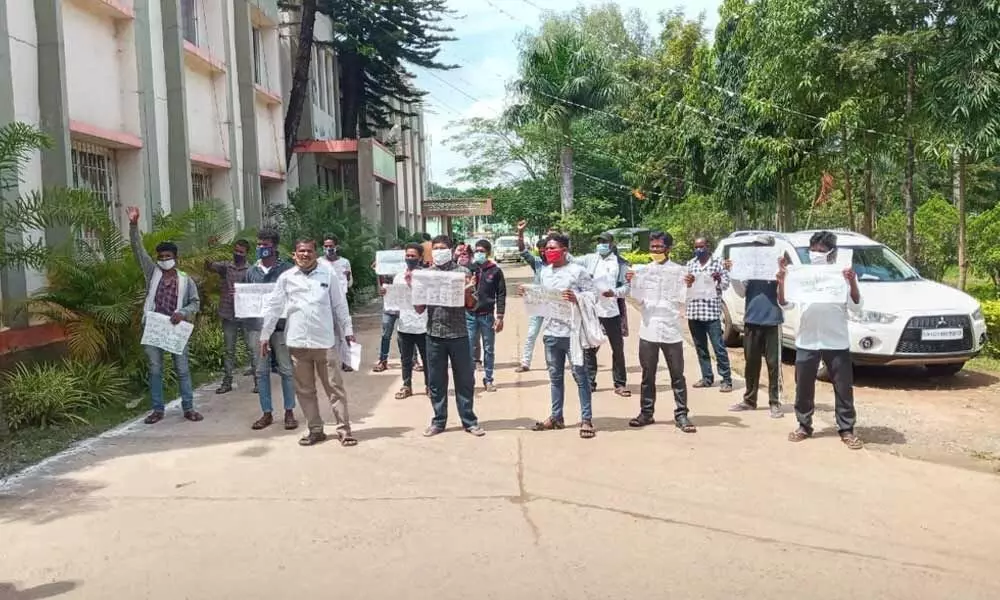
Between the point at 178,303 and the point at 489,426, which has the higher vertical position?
the point at 178,303

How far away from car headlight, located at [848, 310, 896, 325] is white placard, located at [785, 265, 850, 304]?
230cm

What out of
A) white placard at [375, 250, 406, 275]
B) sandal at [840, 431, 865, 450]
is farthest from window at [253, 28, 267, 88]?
sandal at [840, 431, 865, 450]

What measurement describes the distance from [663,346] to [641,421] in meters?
0.73

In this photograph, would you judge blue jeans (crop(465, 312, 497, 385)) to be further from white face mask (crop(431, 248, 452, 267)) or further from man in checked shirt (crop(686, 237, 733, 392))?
man in checked shirt (crop(686, 237, 733, 392))

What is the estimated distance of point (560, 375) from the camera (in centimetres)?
742

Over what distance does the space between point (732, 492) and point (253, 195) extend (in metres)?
14.5

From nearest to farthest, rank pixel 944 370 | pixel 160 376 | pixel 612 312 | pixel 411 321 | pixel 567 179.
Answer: pixel 160 376
pixel 411 321
pixel 612 312
pixel 944 370
pixel 567 179

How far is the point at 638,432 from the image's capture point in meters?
7.50

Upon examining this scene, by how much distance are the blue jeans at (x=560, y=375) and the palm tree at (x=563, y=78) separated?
27.3 m

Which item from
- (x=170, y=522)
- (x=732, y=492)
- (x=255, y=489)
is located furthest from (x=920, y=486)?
(x=170, y=522)

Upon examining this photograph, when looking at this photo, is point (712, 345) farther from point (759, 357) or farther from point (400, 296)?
point (400, 296)

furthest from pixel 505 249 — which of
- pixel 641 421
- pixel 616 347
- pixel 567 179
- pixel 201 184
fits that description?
pixel 641 421

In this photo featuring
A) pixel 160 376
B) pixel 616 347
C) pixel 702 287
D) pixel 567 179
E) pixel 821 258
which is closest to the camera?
pixel 821 258

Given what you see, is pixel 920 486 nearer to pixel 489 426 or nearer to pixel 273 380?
pixel 489 426
